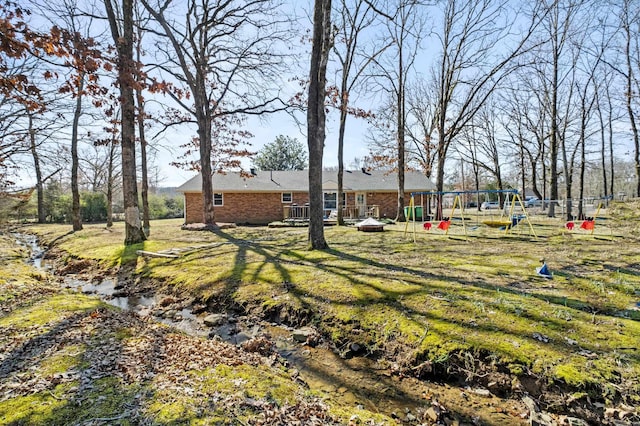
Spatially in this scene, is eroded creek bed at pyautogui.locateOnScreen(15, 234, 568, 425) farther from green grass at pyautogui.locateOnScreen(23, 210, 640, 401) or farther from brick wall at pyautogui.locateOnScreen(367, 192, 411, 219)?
brick wall at pyautogui.locateOnScreen(367, 192, 411, 219)

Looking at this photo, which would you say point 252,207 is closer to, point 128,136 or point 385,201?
point 385,201

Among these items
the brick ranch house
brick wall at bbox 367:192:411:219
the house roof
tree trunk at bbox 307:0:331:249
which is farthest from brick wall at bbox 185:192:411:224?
tree trunk at bbox 307:0:331:249

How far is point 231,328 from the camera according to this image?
15.7ft

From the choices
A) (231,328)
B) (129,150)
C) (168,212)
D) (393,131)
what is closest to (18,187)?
(129,150)

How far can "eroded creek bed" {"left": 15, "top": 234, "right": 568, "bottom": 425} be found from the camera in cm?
281

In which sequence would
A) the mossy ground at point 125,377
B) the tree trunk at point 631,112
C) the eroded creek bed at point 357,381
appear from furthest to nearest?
the tree trunk at point 631,112
the eroded creek bed at point 357,381
the mossy ground at point 125,377

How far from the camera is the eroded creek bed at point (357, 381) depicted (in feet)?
9.23

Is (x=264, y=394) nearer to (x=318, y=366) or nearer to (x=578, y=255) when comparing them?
(x=318, y=366)

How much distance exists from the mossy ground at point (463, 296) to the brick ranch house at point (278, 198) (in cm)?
1177

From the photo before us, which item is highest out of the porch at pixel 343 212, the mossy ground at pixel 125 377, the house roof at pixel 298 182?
the house roof at pixel 298 182

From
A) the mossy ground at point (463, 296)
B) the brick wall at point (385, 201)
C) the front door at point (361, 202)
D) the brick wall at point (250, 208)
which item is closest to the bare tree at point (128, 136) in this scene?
the mossy ground at point (463, 296)

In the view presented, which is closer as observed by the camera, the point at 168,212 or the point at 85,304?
the point at 85,304

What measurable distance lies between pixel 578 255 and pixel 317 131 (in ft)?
23.4

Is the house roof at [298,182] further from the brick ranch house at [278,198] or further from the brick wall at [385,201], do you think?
the brick wall at [385,201]
